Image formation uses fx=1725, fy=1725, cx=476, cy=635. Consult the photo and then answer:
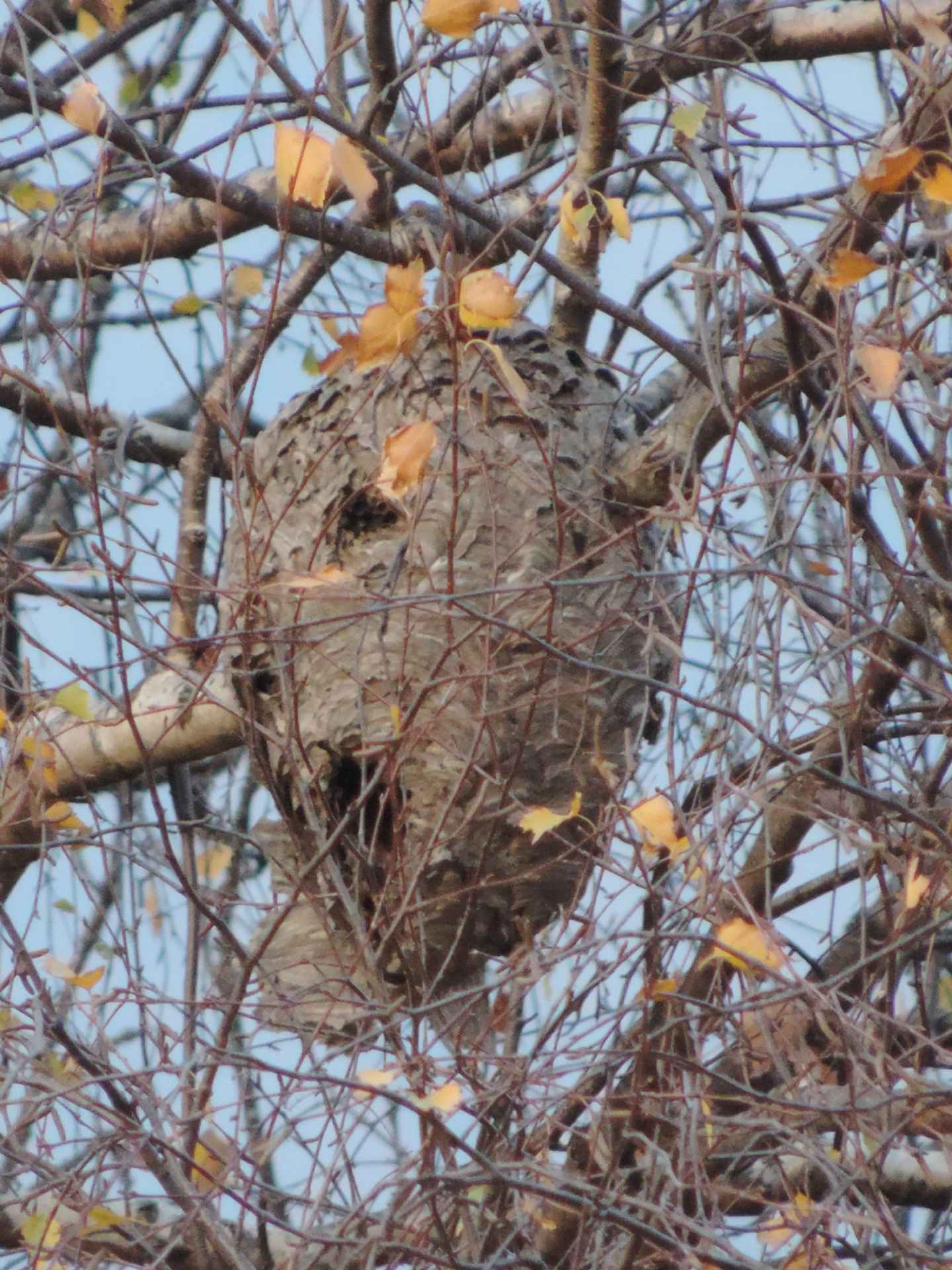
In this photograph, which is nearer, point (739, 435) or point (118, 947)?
point (739, 435)

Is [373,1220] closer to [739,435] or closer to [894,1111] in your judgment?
[894,1111]

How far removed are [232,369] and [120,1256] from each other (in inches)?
72.9

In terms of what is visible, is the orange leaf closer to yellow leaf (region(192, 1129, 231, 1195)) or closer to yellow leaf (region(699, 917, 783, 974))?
yellow leaf (region(699, 917, 783, 974))

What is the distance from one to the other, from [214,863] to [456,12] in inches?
112

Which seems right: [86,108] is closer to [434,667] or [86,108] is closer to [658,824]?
[434,667]

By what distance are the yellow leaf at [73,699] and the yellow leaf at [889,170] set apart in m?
1.86

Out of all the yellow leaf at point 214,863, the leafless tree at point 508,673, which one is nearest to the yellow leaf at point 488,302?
the leafless tree at point 508,673

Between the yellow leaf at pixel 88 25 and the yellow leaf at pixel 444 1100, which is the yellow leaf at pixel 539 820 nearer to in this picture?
the yellow leaf at pixel 444 1100

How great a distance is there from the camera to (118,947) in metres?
3.17

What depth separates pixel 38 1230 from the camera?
9.62 feet

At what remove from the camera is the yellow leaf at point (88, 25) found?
160 inches

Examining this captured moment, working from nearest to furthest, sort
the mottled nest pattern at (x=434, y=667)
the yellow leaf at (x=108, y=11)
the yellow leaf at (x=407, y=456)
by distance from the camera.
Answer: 1. the yellow leaf at (x=407, y=456)
2. the mottled nest pattern at (x=434, y=667)
3. the yellow leaf at (x=108, y=11)

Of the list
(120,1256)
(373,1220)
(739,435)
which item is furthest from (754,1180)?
(739,435)

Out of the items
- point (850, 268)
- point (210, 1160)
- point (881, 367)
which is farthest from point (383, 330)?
point (210, 1160)
